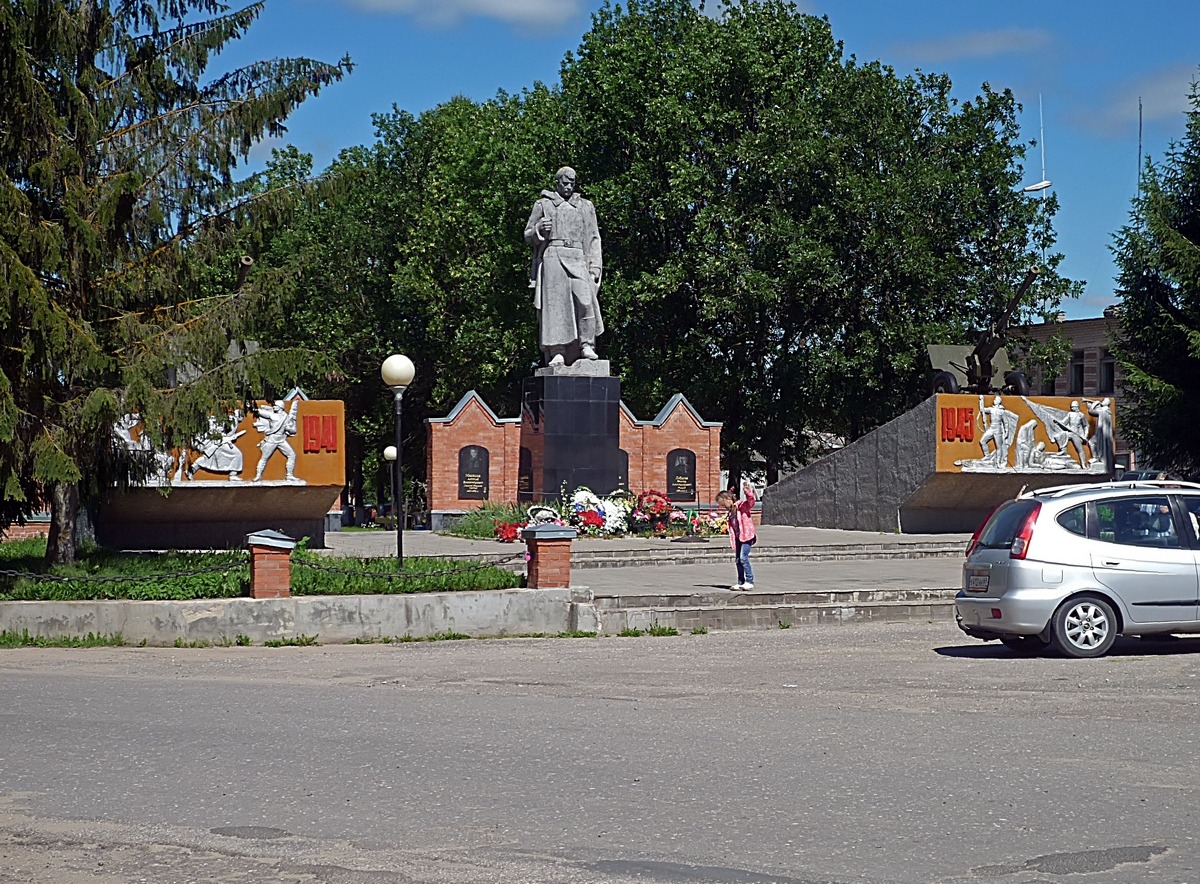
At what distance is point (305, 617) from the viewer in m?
15.4

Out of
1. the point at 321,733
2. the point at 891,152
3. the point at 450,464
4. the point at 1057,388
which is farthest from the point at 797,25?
the point at 321,733

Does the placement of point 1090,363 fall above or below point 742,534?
above

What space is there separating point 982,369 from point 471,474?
12.5m

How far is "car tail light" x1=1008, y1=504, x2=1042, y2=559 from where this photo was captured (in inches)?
503

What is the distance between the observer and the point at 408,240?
5400cm

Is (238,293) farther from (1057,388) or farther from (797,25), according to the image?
(1057,388)

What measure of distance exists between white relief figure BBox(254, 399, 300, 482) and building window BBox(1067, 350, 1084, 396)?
42222 mm

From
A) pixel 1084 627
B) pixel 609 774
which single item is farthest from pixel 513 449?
pixel 609 774

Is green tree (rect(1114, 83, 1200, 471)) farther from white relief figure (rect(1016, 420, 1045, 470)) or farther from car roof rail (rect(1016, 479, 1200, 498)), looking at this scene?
car roof rail (rect(1016, 479, 1200, 498))

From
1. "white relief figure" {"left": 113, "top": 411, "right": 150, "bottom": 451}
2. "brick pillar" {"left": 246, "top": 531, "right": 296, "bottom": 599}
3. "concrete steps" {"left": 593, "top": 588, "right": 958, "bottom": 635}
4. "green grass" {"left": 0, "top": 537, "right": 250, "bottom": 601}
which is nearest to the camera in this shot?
"brick pillar" {"left": 246, "top": 531, "right": 296, "bottom": 599}

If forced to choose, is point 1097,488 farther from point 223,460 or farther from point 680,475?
point 680,475

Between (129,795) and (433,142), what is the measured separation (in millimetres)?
49592

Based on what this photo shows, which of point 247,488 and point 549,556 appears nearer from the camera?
point 549,556

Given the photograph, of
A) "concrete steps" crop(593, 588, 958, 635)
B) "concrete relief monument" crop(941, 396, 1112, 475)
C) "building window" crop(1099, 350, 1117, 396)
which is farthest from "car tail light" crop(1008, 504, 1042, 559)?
"building window" crop(1099, 350, 1117, 396)
